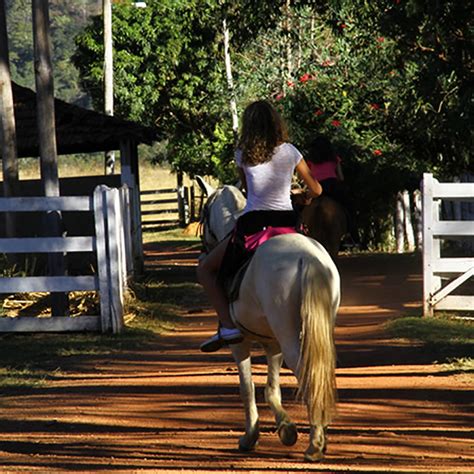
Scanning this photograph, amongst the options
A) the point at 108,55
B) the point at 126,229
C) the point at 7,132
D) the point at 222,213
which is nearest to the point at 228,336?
the point at 222,213

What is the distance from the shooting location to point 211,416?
999cm

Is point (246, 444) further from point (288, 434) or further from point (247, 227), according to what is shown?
point (247, 227)

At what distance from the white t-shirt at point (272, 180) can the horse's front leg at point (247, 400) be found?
3.20ft

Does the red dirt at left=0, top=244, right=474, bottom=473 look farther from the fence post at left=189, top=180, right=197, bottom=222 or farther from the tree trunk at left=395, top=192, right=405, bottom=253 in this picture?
the fence post at left=189, top=180, right=197, bottom=222

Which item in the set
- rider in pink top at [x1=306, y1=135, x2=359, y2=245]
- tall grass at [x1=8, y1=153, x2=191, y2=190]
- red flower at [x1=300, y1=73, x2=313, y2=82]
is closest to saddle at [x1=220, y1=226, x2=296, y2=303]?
rider in pink top at [x1=306, y1=135, x2=359, y2=245]

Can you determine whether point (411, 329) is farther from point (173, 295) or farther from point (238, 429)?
point (173, 295)

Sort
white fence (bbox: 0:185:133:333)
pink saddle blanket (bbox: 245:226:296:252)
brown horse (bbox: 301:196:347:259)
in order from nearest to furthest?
pink saddle blanket (bbox: 245:226:296:252) → white fence (bbox: 0:185:133:333) → brown horse (bbox: 301:196:347:259)

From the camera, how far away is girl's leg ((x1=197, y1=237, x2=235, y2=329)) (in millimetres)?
8703

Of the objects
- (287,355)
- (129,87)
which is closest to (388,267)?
(287,355)

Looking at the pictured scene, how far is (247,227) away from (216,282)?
0.53 meters

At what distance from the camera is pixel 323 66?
105 feet

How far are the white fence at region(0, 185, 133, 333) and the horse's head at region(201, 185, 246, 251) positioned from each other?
218 inches

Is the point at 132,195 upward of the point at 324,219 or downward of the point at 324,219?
downward

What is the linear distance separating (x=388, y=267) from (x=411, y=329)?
10179 millimetres
